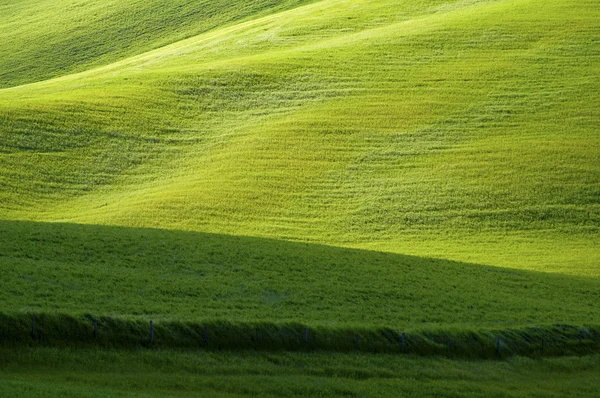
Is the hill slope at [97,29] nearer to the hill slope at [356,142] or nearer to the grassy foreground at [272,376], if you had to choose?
the hill slope at [356,142]

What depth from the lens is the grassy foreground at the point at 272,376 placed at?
16.5m

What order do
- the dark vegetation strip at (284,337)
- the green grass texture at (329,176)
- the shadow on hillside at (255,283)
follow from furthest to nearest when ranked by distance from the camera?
the green grass texture at (329,176) → the shadow on hillside at (255,283) → the dark vegetation strip at (284,337)

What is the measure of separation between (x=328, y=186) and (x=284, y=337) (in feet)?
62.4

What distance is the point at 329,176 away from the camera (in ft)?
127

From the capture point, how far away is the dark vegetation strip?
58.9 feet

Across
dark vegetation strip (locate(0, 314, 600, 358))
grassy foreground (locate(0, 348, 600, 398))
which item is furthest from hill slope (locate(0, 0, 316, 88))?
grassy foreground (locate(0, 348, 600, 398))

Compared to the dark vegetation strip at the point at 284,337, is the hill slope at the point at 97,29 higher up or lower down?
higher up

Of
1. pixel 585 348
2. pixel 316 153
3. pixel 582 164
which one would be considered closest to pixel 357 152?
pixel 316 153

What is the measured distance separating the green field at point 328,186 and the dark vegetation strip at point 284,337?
0.06 metres

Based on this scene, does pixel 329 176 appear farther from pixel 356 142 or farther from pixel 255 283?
pixel 255 283

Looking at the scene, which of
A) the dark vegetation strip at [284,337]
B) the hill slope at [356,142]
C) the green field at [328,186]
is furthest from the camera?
the hill slope at [356,142]

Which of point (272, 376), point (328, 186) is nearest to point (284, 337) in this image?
point (272, 376)

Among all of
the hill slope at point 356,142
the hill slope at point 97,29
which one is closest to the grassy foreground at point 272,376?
the hill slope at point 356,142

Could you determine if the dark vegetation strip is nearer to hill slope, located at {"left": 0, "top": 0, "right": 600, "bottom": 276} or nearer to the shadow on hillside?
the shadow on hillside
